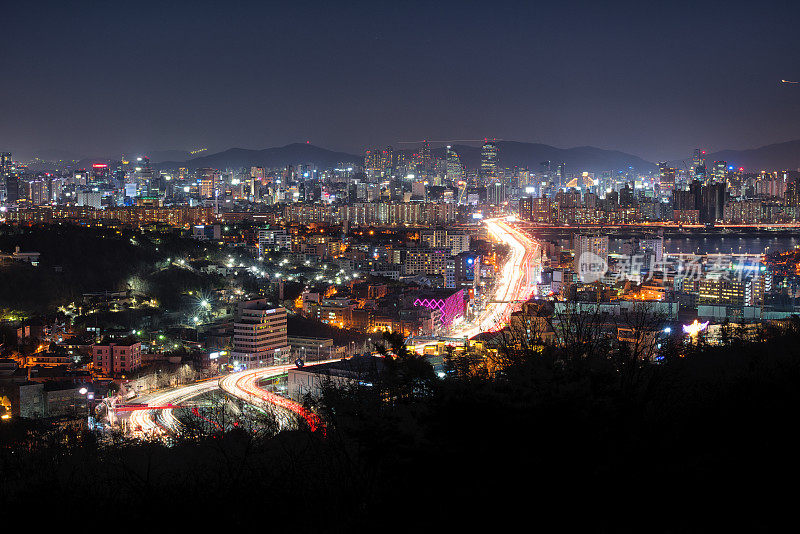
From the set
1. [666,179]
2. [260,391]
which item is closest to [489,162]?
[666,179]

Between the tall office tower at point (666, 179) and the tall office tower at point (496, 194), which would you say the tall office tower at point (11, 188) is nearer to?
the tall office tower at point (496, 194)

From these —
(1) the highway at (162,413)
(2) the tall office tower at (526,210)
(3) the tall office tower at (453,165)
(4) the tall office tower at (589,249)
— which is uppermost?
(3) the tall office tower at (453,165)

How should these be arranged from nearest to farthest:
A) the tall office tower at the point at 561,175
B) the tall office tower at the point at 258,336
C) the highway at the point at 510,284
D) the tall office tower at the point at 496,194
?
the tall office tower at the point at 258,336 < the highway at the point at 510,284 < the tall office tower at the point at 496,194 < the tall office tower at the point at 561,175

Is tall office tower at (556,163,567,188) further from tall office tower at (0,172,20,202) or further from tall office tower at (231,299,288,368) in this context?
tall office tower at (231,299,288,368)

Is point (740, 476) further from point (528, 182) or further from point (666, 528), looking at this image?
point (528, 182)

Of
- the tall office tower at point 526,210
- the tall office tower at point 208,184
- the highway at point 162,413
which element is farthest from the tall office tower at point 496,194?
the highway at point 162,413

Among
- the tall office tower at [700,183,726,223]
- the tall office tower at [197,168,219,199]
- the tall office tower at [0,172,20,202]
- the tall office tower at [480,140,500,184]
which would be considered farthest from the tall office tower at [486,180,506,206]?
the tall office tower at [0,172,20,202]
